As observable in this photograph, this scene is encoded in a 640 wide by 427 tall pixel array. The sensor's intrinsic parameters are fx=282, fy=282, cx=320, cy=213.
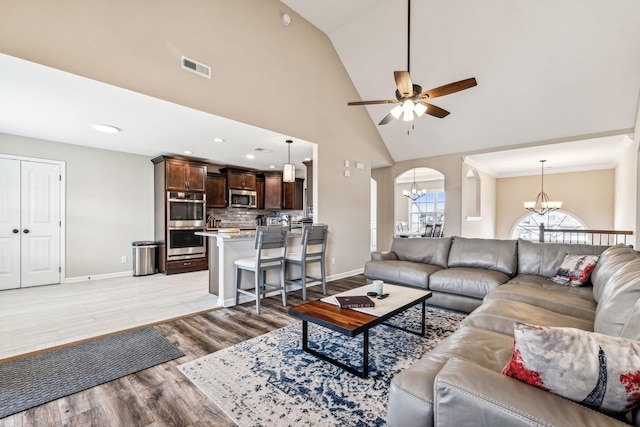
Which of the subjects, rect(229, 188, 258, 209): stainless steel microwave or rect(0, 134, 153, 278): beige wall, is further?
rect(229, 188, 258, 209): stainless steel microwave

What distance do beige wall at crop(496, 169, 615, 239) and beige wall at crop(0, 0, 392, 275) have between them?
5441 mm

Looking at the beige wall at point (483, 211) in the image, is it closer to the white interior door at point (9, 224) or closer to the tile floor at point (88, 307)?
A: the tile floor at point (88, 307)

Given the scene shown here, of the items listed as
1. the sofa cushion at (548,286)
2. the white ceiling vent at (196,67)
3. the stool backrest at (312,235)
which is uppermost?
the white ceiling vent at (196,67)

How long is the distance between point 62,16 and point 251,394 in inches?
135

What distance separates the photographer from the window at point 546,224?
26.9ft

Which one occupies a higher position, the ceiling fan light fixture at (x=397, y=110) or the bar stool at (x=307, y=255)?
the ceiling fan light fixture at (x=397, y=110)

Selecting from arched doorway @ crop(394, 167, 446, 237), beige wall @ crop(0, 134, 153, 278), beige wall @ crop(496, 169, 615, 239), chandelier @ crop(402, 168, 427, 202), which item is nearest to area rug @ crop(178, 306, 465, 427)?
beige wall @ crop(0, 134, 153, 278)

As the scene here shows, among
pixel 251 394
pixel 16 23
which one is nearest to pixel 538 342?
pixel 251 394

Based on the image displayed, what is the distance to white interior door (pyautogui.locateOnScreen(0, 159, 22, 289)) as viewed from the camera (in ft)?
14.3

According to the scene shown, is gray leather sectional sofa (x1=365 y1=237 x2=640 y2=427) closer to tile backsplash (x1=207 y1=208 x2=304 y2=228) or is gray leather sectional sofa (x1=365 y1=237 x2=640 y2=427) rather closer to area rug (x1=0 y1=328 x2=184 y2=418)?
area rug (x1=0 y1=328 x2=184 y2=418)

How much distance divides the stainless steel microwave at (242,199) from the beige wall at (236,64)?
2843mm

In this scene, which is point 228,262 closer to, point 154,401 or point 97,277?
point 154,401

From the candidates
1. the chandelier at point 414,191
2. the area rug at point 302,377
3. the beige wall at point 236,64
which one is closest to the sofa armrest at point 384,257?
the beige wall at point 236,64

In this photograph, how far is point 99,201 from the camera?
525cm
